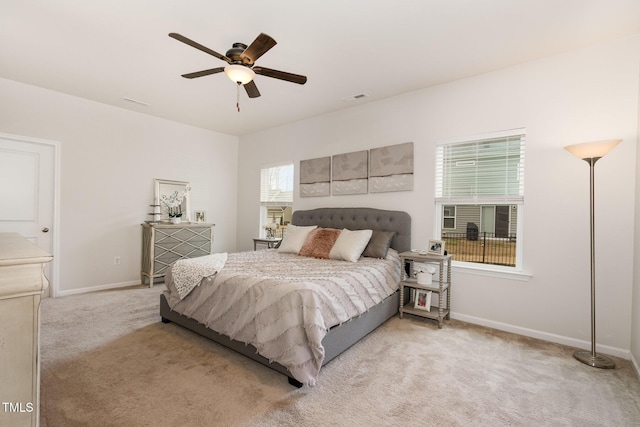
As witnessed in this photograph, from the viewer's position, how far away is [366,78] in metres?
3.35

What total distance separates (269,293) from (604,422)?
220cm

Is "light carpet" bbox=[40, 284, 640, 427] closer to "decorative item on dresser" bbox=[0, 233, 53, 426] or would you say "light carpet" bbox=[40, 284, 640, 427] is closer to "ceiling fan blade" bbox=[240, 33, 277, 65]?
"decorative item on dresser" bbox=[0, 233, 53, 426]

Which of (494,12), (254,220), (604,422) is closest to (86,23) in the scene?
(494,12)

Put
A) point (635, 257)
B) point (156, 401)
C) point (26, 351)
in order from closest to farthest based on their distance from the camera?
point (26, 351) → point (156, 401) → point (635, 257)

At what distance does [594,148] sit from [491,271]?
1.44 metres

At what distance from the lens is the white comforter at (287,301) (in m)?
2.00

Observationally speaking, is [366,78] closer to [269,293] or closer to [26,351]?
[269,293]

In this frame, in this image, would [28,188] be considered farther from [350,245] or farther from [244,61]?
[350,245]

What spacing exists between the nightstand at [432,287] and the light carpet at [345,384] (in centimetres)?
33

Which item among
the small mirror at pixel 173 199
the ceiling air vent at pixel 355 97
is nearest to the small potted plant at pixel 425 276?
the ceiling air vent at pixel 355 97

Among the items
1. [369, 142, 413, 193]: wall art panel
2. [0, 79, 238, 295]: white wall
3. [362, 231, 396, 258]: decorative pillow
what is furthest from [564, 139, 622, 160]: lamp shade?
[0, 79, 238, 295]: white wall

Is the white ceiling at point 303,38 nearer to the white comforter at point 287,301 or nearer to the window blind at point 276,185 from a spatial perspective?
the window blind at point 276,185

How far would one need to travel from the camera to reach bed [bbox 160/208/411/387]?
209 cm

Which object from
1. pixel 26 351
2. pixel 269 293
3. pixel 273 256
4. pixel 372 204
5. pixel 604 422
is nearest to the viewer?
pixel 26 351
